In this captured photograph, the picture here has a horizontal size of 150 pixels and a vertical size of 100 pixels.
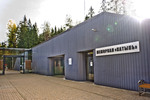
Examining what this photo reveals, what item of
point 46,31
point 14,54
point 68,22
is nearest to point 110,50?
point 14,54

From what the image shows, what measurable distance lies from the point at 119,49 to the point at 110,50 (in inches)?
29.2

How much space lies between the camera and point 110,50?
9086 millimetres

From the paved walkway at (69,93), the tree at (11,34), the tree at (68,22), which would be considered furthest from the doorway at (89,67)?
the tree at (11,34)

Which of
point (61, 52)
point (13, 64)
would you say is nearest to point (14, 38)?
point (13, 64)

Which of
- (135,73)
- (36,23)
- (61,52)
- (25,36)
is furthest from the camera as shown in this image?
(36,23)

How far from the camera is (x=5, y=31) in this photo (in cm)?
5041

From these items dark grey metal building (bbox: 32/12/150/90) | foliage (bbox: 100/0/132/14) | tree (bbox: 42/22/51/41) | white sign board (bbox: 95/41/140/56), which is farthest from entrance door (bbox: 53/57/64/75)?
tree (bbox: 42/22/51/41)

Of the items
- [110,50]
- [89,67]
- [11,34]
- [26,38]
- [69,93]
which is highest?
[11,34]

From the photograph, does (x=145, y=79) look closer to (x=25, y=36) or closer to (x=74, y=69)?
(x=74, y=69)

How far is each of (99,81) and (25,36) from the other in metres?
42.5

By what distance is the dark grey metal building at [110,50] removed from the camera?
24.0ft

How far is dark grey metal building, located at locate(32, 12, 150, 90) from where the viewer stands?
733cm

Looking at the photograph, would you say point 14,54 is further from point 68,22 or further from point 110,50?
point 68,22

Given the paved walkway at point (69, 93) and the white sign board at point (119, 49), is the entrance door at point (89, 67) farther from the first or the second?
the paved walkway at point (69, 93)
